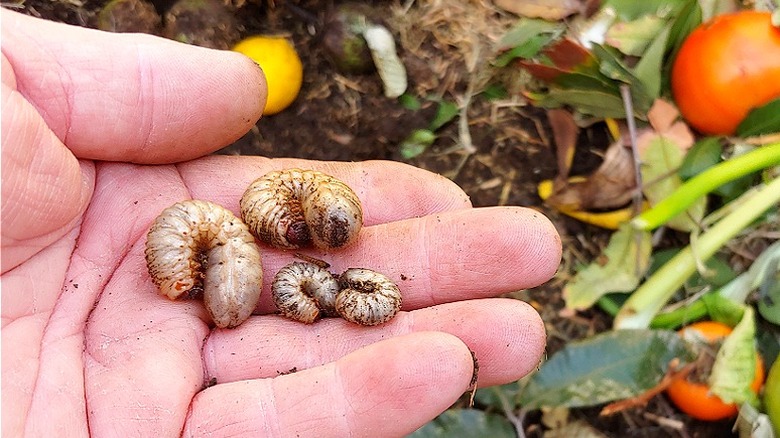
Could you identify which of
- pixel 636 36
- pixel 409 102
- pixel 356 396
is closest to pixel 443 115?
pixel 409 102

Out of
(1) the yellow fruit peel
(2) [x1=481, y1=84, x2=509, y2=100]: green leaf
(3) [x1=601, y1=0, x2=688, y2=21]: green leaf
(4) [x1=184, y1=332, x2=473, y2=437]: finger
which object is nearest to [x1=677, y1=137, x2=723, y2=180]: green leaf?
(1) the yellow fruit peel

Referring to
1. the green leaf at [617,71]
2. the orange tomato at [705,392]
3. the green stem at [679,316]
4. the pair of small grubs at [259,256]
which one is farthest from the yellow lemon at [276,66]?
the orange tomato at [705,392]

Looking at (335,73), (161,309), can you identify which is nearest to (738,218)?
(335,73)

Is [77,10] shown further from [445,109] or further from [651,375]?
[651,375]

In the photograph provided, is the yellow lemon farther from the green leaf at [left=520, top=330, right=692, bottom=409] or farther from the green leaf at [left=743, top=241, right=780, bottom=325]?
the green leaf at [left=743, top=241, right=780, bottom=325]

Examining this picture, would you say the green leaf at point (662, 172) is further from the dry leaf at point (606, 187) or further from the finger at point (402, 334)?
the finger at point (402, 334)

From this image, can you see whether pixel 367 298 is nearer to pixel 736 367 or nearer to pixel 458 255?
pixel 458 255

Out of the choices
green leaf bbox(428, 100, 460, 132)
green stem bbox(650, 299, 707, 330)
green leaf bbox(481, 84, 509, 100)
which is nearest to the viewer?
green stem bbox(650, 299, 707, 330)

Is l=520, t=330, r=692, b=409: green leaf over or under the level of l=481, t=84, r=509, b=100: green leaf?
under
